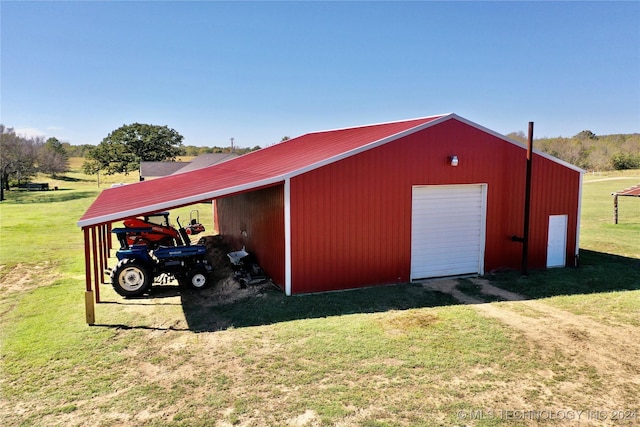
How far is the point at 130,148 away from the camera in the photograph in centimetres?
6041

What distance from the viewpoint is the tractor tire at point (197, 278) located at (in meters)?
9.62

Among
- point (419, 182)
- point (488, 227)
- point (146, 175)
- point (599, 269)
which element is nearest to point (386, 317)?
point (419, 182)

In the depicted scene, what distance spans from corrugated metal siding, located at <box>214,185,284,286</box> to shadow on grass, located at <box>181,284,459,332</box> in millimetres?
720

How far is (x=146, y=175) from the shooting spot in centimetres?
3834

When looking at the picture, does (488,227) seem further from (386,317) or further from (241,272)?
(241,272)

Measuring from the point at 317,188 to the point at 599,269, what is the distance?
8095 mm

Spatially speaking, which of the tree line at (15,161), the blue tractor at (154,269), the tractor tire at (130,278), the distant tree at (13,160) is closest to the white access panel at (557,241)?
the blue tractor at (154,269)

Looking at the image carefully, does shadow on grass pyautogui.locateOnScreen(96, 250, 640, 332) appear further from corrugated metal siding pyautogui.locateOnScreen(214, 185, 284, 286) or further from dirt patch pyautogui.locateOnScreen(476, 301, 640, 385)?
dirt patch pyautogui.locateOnScreen(476, 301, 640, 385)

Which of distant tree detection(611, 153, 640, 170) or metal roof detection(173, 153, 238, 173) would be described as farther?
distant tree detection(611, 153, 640, 170)

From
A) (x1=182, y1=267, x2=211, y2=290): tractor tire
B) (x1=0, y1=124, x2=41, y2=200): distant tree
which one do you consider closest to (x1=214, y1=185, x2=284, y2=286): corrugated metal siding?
(x1=182, y1=267, x2=211, y2=290): tractor tire

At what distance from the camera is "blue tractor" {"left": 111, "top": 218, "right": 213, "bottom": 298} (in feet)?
30.1

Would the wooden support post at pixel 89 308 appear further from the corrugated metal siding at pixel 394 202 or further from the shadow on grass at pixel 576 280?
the shadow on grass at pixel 576 280

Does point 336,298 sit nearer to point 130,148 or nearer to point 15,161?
point 15,161


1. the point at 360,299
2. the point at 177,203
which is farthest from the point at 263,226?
the point at 360,299
